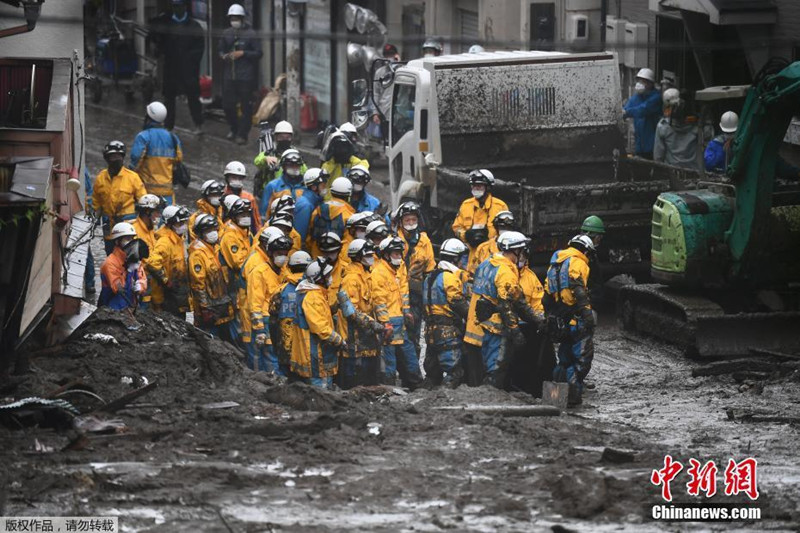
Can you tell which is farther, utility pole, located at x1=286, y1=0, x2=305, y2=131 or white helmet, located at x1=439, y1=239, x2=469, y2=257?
utility pole, located at x1=286, y1=0, x2=305, y2=131

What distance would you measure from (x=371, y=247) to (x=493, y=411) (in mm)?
2653

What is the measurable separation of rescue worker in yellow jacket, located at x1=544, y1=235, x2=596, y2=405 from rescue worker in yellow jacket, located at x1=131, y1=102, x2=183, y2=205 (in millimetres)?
6295

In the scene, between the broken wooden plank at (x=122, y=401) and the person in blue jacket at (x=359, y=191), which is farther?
the person in blue jacket at (x=359, y=191)

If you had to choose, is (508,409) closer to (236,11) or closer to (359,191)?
(359,191)

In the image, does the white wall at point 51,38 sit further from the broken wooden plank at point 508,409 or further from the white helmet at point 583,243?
the broken wooden plank at point 508,409

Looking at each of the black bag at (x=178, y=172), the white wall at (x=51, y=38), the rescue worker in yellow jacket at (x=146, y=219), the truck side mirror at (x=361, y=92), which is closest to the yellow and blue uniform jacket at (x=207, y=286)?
the rescue worker in yellow jacket at (x=146, y=219)

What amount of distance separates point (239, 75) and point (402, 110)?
28.1ft

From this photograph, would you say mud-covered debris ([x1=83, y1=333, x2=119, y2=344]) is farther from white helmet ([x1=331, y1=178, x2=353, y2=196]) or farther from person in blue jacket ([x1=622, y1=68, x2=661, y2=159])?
person in blue jacket ([x1=622, y1=68, x2=661, y2=159])

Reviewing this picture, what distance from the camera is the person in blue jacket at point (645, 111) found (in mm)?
23031

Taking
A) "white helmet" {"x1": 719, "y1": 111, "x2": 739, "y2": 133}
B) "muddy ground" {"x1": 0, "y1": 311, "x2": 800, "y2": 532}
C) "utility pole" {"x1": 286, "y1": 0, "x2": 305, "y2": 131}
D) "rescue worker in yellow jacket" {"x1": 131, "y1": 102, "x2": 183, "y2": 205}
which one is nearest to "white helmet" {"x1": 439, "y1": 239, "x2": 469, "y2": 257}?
"muddy ground" {"x1": 0, "y1": 311, "x2": 800, "y2": 532}

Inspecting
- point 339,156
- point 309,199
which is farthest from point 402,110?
point 309,199

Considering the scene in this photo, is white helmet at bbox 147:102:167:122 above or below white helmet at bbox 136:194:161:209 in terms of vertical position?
above

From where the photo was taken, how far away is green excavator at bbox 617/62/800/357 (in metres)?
15.1

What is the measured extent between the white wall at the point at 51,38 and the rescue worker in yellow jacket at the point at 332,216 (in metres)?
3.25
